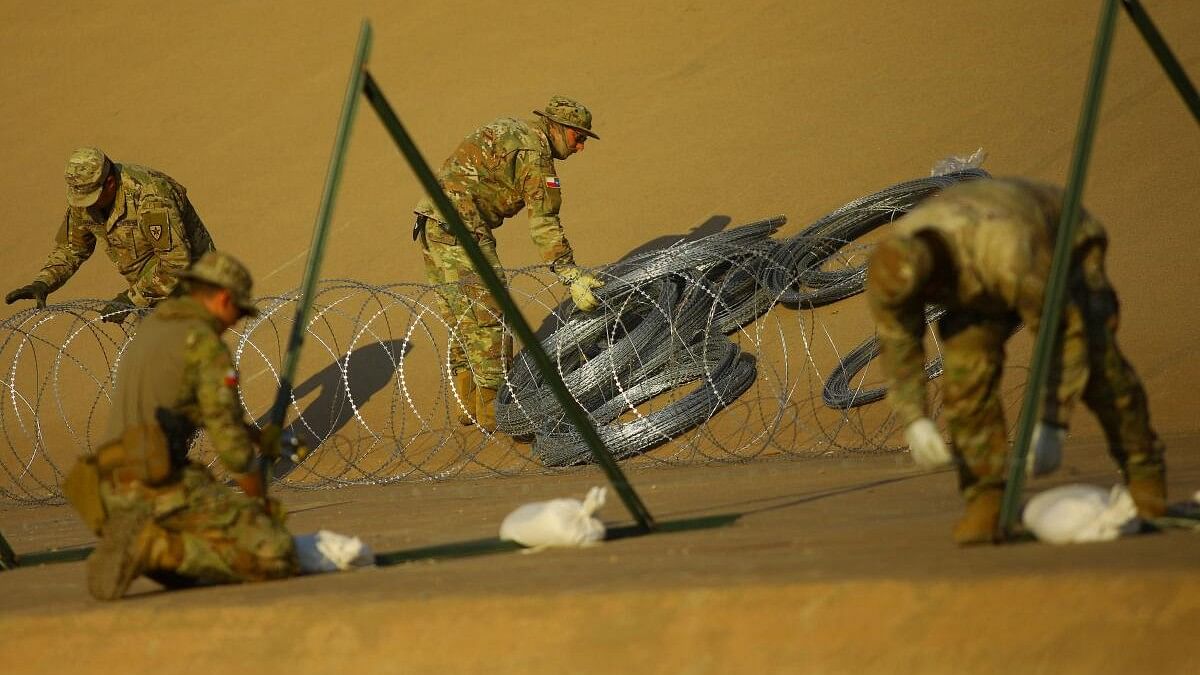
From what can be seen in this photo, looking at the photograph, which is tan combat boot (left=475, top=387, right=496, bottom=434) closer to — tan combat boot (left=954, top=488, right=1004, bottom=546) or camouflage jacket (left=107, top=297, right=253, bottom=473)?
camouflage jacket (left=107, top=297, right=253, bottom=473)

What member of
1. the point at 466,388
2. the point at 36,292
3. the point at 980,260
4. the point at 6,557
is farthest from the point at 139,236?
the point at 980,260

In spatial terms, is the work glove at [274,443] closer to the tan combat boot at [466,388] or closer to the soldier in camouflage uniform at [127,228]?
the soldier in camouflage uniform at [127,228]

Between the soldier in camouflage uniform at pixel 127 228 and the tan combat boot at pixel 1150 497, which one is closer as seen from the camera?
the tan combat boot at pixel 1150 497

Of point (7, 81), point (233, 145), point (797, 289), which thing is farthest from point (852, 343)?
point (7, 81)

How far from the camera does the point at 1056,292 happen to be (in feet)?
19.2

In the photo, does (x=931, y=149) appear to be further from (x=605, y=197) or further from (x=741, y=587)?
(x=741, y=587)

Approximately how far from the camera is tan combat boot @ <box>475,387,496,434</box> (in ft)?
39.9

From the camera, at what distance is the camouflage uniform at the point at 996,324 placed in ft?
19.7

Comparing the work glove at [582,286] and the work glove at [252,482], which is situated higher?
the work glove at [252,482]

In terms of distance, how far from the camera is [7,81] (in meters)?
28.0

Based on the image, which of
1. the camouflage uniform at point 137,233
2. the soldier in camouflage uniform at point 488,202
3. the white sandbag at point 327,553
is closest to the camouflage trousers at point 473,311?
the soldier in camouflage uniform at point 488,202

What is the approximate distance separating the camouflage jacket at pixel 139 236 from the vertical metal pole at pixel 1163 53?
706 cm

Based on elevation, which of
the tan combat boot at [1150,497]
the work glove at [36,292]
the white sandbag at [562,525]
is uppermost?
the work glove at [36,292]

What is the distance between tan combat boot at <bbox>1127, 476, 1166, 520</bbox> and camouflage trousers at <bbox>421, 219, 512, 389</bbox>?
19.5ft
